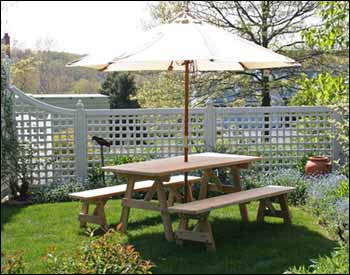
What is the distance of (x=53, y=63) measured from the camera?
24359 millimetres

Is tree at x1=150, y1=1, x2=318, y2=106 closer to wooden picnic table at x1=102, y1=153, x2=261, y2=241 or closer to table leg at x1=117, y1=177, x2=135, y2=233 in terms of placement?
wooden picnic table at x1=102, y1=153, x2=261, y2=241

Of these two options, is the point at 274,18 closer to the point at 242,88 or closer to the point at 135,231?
the point at 242,88

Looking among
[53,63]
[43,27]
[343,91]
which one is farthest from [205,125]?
[53,63]

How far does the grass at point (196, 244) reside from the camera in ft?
17.0

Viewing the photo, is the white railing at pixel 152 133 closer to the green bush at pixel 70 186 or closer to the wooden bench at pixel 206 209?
the green bush at pixel 70 186

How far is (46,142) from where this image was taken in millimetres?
9078

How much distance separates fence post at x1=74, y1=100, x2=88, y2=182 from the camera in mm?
9078

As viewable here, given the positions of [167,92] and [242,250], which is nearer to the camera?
[242,250]

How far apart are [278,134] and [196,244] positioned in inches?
162

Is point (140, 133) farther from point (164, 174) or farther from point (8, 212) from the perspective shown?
point (164, 174)

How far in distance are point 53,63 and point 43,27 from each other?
268 cm

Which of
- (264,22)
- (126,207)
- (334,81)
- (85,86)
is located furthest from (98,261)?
(85,86)

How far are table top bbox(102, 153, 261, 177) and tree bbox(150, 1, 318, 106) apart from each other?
6.75m

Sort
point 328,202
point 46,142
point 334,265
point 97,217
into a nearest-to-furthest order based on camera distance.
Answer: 1. point 334,265
2. point 97,217
3. point 328,202
4. point 46,142
